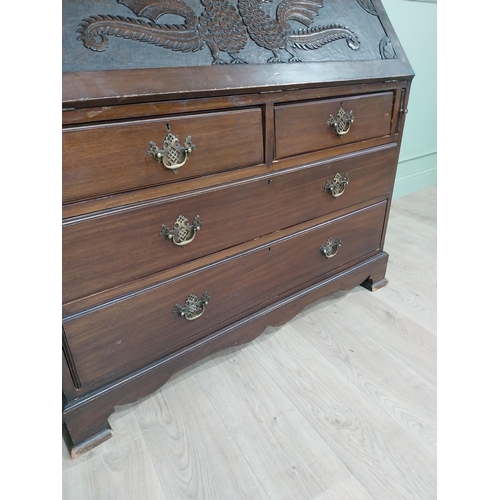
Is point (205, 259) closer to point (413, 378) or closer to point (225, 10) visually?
point (225, 10)

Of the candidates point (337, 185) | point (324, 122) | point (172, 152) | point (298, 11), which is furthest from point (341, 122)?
point (172, 152)

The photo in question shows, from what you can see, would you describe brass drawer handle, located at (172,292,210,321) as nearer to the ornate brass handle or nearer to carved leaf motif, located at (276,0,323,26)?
the ornate brass handle

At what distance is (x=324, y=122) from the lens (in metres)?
1.05

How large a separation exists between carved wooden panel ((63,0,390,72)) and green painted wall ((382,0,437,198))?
841 millimetres

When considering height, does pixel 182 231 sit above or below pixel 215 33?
below

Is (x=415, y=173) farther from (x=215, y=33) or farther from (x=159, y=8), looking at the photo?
(x=159, y=8)

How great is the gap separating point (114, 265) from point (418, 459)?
877mm

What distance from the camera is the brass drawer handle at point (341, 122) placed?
42.0 inches

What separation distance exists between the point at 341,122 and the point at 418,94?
4.43 feet

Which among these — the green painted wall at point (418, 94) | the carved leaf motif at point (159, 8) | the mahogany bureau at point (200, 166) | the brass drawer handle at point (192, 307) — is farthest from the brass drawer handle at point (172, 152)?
the green painted wall at point (418, 94)

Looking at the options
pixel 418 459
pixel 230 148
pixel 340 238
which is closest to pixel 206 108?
pixel 230 148

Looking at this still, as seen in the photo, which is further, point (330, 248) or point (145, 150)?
point (330, 248)

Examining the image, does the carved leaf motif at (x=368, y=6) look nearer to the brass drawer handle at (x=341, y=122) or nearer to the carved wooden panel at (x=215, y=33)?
the carved wooden panel at (x=215, y=33)

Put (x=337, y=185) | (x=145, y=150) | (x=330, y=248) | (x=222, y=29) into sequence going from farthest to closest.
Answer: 1. (x=330, y=248)
2. (x=337, y=185)
3. (x=222, y=29)
4. (x=145, y=150)
